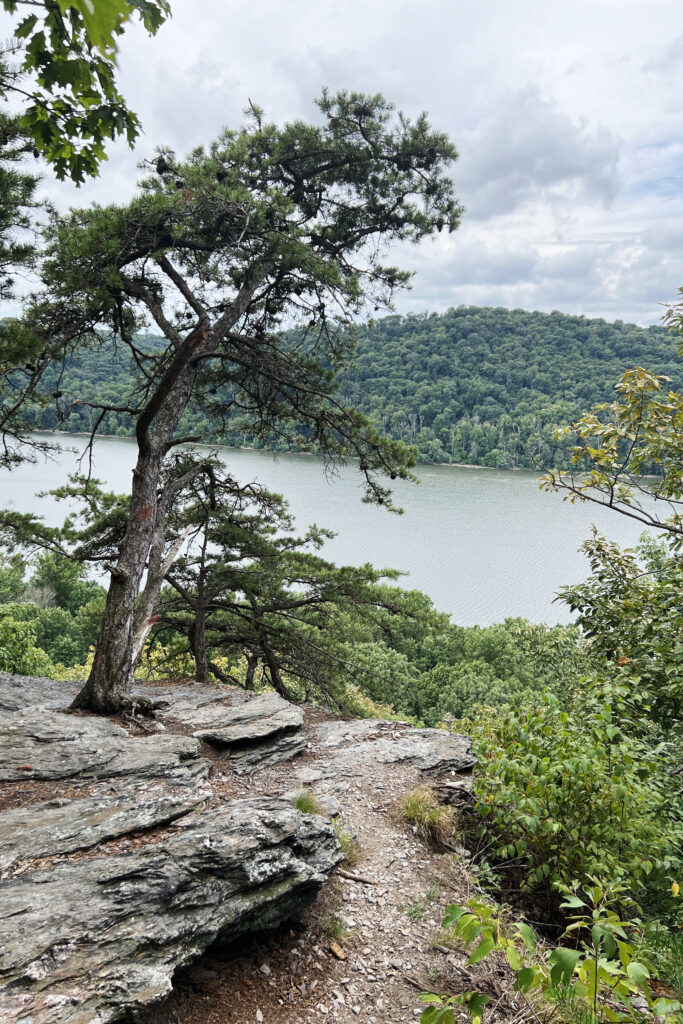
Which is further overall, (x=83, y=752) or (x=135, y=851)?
(x=83, y=752)

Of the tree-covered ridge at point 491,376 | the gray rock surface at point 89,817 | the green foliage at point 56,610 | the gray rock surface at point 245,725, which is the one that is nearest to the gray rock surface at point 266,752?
the gray rock surface at point 245,725

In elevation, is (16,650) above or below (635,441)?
below

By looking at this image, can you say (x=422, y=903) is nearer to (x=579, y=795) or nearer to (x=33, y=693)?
(x=579, y=795)

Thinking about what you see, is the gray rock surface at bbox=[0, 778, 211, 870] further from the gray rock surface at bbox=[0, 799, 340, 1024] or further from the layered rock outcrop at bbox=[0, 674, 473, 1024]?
the gray rock surface at bbox=[0, 799, 340, 1024]

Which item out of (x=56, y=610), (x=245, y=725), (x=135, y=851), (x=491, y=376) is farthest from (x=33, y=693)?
(x=491, y=376)

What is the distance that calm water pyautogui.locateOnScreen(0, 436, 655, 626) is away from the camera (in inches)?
1383

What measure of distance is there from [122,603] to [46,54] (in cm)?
461

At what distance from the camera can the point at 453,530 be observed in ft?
151

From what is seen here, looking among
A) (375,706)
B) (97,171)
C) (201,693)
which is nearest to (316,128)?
(97,171)

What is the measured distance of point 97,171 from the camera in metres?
2.53

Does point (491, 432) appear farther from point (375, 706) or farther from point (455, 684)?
point (375, 706)

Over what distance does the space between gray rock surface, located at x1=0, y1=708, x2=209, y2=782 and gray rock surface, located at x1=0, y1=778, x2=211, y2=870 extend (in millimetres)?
229

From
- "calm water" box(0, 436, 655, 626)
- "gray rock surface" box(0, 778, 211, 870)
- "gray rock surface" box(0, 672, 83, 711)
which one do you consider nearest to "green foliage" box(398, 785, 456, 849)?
"gray rock surface" box(0, 778, 211, 870)

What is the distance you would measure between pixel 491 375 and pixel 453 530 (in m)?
41.9
